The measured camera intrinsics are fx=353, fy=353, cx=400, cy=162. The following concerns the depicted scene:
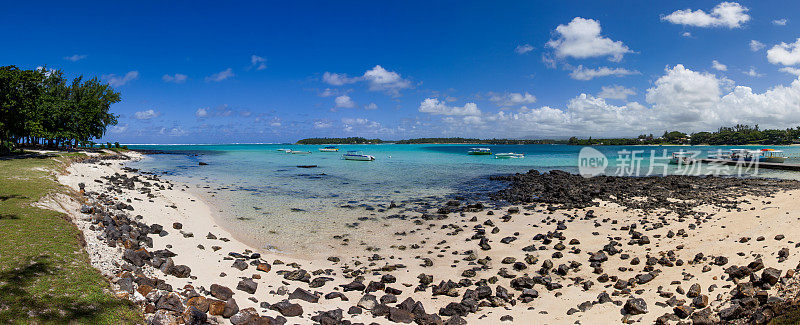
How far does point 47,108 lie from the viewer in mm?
41812

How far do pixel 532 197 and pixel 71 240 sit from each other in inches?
875

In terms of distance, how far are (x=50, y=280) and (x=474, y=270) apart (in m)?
9.07

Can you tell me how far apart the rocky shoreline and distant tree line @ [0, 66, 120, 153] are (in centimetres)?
2791

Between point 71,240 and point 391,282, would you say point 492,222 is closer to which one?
point 391,282

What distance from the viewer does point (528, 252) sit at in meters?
11.6

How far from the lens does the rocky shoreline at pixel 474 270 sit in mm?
6746

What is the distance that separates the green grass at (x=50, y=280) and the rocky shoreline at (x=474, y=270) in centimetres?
40

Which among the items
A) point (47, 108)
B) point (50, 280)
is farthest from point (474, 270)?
point (47, 108)

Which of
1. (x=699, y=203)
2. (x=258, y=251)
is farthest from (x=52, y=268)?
(x=699, y=203)
